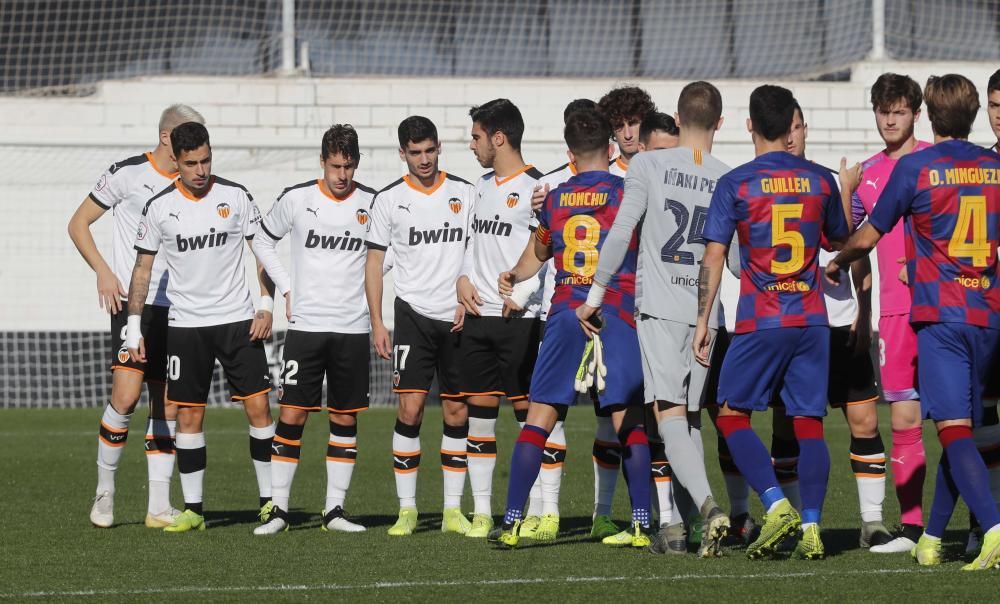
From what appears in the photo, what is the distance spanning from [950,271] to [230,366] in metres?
3.86

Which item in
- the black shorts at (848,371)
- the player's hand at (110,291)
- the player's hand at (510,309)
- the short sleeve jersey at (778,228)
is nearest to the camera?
the short sleeve jersey at (778,228)

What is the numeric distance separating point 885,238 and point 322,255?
2998mm

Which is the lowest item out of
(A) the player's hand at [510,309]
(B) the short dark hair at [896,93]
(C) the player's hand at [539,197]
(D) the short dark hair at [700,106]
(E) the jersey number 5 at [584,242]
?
(A) the player's hand at [510,309]

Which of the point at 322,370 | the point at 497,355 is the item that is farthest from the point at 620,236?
the point at 322,370

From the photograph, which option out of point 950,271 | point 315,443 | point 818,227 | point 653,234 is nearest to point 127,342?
point 653,234

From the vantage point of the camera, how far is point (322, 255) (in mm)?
7863

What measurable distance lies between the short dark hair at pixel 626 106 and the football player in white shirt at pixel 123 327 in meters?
2.40

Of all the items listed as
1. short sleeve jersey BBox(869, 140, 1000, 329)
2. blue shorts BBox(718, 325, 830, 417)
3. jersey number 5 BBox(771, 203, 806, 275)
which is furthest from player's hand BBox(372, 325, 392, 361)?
short sleeve jersey BBox(869, 140, 1000, 329)

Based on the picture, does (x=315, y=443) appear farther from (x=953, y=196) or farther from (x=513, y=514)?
(x=953, y=196)

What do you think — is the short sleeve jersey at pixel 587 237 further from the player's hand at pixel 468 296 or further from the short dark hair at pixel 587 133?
the player's hand at pixel 468 296

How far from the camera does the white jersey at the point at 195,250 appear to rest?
7.77 m

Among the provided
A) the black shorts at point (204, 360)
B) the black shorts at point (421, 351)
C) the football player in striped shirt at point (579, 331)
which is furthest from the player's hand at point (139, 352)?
the football player in striped shirt at point (579, 331)

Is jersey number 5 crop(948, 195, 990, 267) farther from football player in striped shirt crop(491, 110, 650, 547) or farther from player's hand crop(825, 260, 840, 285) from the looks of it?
football player in striped shirt crop(491, 110, 650, 547)

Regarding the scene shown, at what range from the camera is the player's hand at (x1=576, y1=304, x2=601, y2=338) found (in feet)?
21.2
